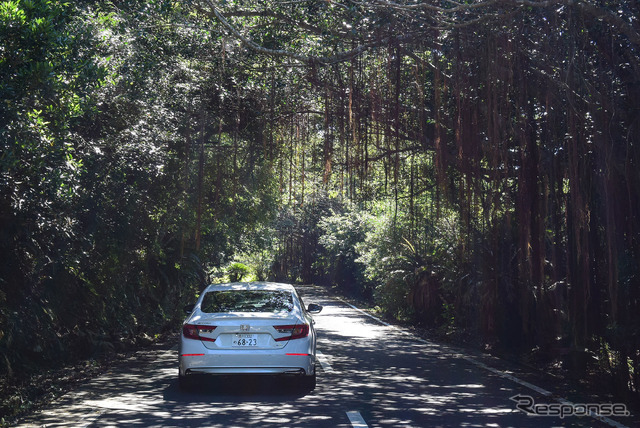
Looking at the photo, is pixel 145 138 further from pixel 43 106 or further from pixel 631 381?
pixel 631 381

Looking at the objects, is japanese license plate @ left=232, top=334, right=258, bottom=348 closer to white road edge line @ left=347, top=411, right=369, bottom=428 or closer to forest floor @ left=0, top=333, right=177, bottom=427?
white road edge line @ left=347, top=411, right=369, bottom=428

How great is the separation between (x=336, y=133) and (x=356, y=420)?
37.0 feet

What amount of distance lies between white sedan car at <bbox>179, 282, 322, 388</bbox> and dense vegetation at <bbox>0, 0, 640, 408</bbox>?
8.12 feet

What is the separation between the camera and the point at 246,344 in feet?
29.4

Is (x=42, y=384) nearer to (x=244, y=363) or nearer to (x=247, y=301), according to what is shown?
(x=247, y=301)

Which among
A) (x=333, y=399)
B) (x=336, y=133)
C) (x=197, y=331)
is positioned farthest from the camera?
(x=336, y=133)

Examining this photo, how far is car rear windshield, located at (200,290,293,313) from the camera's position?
9562 mm

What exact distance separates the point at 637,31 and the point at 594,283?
3940 mm

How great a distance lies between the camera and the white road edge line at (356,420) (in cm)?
709

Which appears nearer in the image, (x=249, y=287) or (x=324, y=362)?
(x=249, y=287)

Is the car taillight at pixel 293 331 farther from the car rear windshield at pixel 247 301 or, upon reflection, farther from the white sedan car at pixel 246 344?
the car rear windshield at pixel 247 301

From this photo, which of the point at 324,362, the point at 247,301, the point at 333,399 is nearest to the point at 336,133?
the point at 324,362

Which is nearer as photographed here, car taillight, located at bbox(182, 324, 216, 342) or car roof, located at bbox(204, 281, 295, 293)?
car taillight, located at bbox(182, 324, 216, 342)

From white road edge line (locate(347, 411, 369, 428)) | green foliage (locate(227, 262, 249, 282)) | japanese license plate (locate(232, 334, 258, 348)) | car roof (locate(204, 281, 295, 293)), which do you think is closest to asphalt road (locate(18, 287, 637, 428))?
white road edge line (locate(347, 411, 369, 428))
